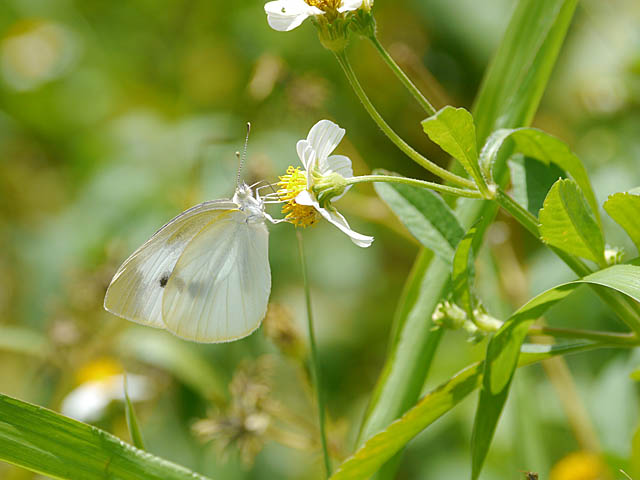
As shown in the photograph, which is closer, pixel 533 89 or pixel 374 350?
pixel 533 89

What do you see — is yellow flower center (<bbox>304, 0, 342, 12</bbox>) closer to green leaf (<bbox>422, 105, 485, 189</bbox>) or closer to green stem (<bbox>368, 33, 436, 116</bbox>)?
green stem (<bbox>368, 33, 436, 116</bbox>)

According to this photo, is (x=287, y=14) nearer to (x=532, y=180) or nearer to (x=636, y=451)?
(x=532, y=180)

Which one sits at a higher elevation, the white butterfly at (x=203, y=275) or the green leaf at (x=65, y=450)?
the white butterfly at (x=203, y=275)

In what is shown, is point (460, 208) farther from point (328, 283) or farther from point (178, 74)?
point (178, 74)

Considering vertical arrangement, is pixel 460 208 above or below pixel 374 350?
below

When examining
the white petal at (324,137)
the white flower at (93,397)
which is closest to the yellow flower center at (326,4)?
the white petal at (324,137)

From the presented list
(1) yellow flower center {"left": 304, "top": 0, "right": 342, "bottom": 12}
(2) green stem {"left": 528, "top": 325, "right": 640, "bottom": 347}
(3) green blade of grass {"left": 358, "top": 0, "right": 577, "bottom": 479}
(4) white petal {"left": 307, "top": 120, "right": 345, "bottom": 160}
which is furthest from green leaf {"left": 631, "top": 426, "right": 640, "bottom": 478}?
(1) yellow flower center {"left": 304, "top": 0, "right": 342, "bottom": 12}

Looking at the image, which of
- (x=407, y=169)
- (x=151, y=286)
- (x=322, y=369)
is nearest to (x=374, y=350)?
(x=322, y=369)

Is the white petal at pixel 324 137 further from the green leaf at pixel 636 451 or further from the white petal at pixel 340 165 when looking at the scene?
the green leaf at pixel 636 451
